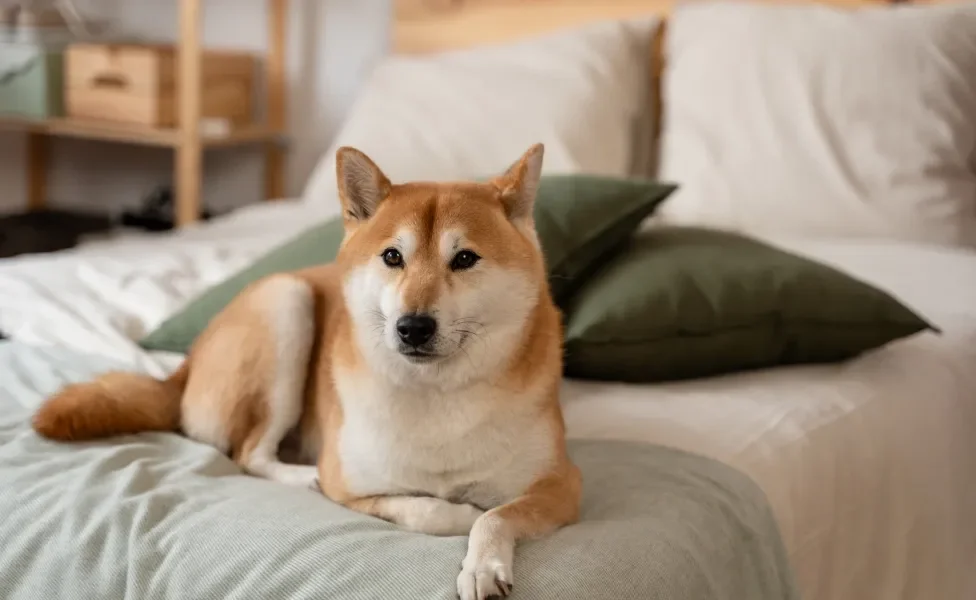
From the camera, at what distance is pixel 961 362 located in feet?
5.00

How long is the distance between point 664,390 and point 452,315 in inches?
21.0

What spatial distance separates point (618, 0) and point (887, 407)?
1.50 metres

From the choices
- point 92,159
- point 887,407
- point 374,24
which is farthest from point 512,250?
A: point 92,159

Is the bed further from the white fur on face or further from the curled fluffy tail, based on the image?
the white fur on face

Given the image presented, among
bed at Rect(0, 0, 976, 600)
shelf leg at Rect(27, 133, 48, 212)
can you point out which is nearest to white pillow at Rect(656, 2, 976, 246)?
bed at Rect(0, 0, 976, 600)

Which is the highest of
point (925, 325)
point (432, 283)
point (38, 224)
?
point (432, 283)

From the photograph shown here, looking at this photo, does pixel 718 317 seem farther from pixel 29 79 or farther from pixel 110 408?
pixel 29 79

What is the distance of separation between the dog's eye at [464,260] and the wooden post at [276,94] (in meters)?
2.19

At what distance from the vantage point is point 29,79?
2719 mm

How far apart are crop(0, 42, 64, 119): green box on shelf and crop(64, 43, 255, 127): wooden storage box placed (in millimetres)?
39

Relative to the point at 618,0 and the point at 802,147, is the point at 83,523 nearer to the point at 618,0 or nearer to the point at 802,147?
the point at 802,147

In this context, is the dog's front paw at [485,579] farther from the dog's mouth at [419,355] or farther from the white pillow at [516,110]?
the white pillow at [516,110]

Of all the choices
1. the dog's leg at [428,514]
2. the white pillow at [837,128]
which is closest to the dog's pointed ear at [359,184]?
the dog's leg at [428,514]

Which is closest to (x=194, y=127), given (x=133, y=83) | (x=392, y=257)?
(x=133, y=83)
